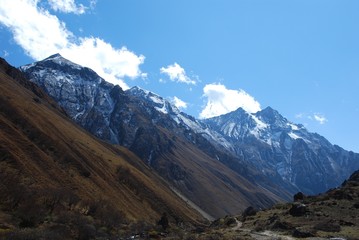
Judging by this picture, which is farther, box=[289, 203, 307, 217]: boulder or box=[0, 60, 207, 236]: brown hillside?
box=[289, 203, 307, 217]: boulder

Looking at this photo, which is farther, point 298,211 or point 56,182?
point 56,182

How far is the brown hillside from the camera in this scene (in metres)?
61.7

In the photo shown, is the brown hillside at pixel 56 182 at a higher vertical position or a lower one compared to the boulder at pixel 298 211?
lower

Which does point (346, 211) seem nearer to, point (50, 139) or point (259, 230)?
point (259, 230)

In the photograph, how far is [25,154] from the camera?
103 meters

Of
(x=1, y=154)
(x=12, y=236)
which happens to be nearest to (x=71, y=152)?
(x=1, y=154)

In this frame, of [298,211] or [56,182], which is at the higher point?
[298,211]

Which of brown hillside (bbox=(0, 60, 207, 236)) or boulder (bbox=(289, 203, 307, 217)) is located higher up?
boulder (bbox=(289, 203, 307, 217))

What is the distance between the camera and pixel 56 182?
101 meters

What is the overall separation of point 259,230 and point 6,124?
75261 millimetres

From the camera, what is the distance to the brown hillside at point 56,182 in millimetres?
61719

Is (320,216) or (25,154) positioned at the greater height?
(320,216)

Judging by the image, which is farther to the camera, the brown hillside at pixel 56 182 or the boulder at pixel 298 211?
the boulder at pixel 298 211

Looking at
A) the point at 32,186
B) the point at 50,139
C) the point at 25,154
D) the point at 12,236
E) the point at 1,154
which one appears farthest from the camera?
the point at 50,139
